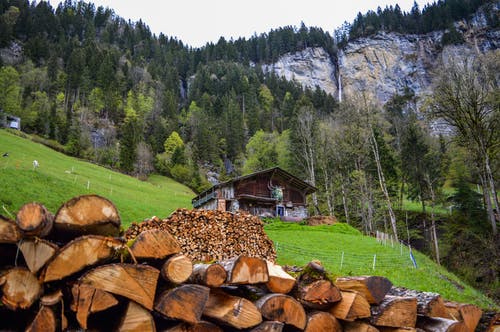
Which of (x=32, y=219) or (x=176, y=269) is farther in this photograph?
(x=176, y=269)

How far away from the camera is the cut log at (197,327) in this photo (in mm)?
3564

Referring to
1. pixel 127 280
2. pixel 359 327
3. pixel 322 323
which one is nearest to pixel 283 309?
pixel 322 323

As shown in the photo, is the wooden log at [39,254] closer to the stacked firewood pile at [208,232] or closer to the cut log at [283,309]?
the cut log at [283,309]

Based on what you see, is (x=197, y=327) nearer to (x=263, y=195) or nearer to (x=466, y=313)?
(x=466, y=313)

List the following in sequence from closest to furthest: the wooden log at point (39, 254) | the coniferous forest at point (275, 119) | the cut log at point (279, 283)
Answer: the wooden log at point (39, 254) < the cut log at point (279, 283) < the coniferous forest at point (275, 119)

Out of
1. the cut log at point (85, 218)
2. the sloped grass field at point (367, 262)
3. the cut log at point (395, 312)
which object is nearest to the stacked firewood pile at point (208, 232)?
the sloped grass field at point (367, 262)

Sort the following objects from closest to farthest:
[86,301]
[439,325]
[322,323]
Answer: [86,301] → [322,323] → [439,325]

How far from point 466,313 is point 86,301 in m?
5.12

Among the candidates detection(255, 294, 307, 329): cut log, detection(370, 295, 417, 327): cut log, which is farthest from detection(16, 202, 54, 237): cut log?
detection(370, 295, 417, 327): cut log

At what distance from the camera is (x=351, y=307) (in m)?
4.23

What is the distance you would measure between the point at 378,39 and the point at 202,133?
316 feet

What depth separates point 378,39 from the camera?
140 metres

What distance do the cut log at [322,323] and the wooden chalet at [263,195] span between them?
102ft

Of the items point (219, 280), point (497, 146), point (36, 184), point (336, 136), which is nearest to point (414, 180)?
point (336, 136)
